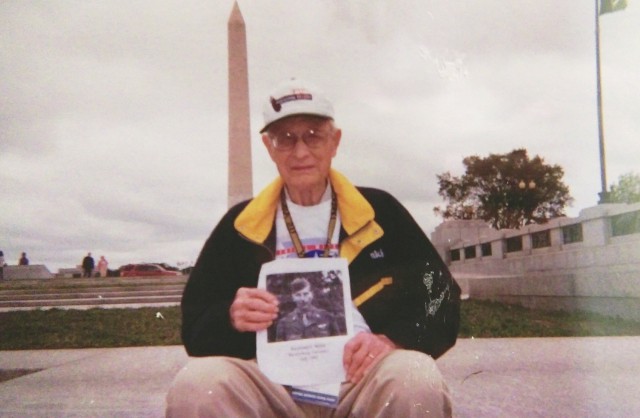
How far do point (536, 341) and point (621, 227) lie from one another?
6072mm

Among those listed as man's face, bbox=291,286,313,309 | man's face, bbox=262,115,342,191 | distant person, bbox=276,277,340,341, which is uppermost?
man's face, bbox=262,115,342,191

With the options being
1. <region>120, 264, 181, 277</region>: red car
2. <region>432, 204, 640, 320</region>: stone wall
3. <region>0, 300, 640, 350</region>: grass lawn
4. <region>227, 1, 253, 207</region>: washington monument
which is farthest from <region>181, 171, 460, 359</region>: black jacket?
<region>120, 264, 181, 277</region>: red car

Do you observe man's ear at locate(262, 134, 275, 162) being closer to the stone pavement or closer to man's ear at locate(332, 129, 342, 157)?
man's ear at locate(332, 129, 342, 157)

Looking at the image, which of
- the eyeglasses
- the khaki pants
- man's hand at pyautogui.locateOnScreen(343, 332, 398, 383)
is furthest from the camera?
the eyeglasses

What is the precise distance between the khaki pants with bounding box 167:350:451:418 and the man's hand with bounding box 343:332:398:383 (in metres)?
0.02

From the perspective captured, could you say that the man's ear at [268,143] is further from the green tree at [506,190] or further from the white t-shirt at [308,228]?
the green tree at [506,190]

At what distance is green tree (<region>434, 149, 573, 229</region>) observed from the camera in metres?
33.9

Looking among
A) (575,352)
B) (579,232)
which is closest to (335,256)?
(575,352)

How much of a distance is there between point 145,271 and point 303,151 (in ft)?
122

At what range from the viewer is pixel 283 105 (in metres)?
1.81

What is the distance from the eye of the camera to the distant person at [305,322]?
5.51 feet

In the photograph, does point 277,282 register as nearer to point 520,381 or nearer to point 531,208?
point 520,381

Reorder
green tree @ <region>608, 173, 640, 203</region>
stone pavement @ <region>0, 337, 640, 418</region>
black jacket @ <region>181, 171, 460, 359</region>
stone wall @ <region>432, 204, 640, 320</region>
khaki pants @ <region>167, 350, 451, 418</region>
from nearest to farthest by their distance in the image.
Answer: khaki pants @ <region>167, 350, 451, 418</region> → black jacket @ <region>181, 171, 460, 359</region> → stone pavement @ <region>0, 337, 640, 418</region> → stone wall @ <region>432, 204, 640, 320</region> → green tree @ <region>608, 173, 640, 203</region>

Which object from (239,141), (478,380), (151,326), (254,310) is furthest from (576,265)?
(239,141)
